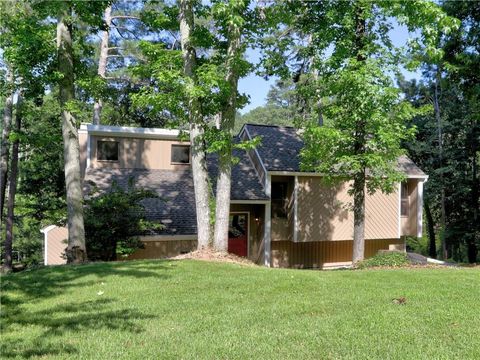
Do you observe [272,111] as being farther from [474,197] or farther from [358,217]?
[358,217]

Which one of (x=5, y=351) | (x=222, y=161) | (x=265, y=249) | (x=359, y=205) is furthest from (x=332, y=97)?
(x=5, y=351)

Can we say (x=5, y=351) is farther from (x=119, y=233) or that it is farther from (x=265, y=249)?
(x=265, y=249)

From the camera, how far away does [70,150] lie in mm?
11570

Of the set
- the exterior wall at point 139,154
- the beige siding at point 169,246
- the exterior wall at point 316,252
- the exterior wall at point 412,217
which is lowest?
the exterior wall at point 316,252

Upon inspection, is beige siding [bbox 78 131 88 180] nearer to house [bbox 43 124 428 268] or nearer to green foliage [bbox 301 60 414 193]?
house [bbox 43 124 428 268]

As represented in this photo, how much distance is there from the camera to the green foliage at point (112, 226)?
13.8 meters

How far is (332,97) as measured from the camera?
576 inches

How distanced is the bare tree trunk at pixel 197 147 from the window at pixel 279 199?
7326mm

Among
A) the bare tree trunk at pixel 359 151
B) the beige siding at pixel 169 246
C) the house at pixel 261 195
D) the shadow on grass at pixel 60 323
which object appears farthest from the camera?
the house at pixel 261 195

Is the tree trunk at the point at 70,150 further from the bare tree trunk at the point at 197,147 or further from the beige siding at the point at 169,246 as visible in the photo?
the beige siding at the point at 169,246

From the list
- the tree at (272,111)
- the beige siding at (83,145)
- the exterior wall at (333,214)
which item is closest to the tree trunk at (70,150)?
the beige siding at (83,145)

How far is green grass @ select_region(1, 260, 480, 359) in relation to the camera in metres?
4.30

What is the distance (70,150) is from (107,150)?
7.37 m

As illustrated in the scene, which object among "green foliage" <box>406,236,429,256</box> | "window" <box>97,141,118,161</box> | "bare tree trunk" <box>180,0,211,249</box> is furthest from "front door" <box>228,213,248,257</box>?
"green foliage" <box>406,236,429,256</box>
